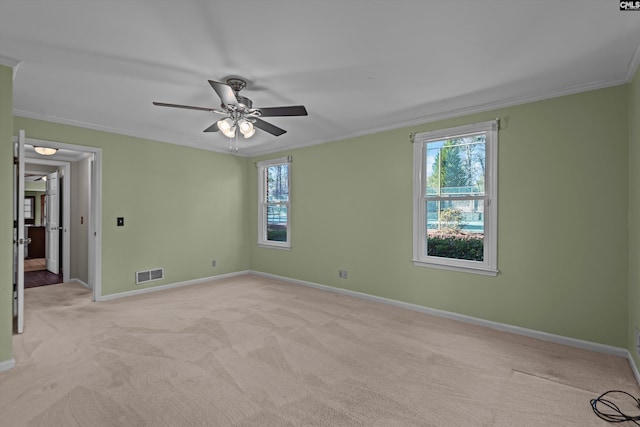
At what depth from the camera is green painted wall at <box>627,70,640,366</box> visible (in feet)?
7.88

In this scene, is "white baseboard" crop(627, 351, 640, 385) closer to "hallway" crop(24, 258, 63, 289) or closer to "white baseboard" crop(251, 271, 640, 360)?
"white baseboard" crop(251, 271, 640, 360)

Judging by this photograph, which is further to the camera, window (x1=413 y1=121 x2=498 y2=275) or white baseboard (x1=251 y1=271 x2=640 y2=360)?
window (x1=413 y1=121 x2=498 y2=275)

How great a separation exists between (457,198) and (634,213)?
146 centimetres

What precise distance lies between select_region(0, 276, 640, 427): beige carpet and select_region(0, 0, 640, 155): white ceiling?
2.43 m

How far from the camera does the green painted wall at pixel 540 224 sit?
2.77 meters

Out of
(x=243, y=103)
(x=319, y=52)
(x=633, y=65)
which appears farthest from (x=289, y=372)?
(x=633, y=65)

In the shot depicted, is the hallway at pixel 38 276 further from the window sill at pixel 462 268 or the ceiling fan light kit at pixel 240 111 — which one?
the window sill at pixel 462 268

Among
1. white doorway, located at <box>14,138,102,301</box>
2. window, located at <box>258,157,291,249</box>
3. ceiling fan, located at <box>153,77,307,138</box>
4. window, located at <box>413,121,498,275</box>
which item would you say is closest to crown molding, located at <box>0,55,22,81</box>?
ceiling fan, located at <box>153,77,307,138</box>

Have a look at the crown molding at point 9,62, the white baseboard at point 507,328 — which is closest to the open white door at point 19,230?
the crown molding at point 9,62

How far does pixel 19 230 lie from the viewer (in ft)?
9.91

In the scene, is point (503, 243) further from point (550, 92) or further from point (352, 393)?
point (352, 393)

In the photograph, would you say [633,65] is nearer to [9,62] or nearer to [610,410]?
[610,410]

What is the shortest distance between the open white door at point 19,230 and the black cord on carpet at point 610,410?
→ 4894mm

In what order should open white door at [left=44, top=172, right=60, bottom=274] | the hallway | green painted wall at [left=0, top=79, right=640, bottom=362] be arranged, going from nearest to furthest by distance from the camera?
green painted wall at [left=0, top=79, right=640, bottom=362] → the hallway → open white door at [left=44, top=172, right=60, bottom=274]
